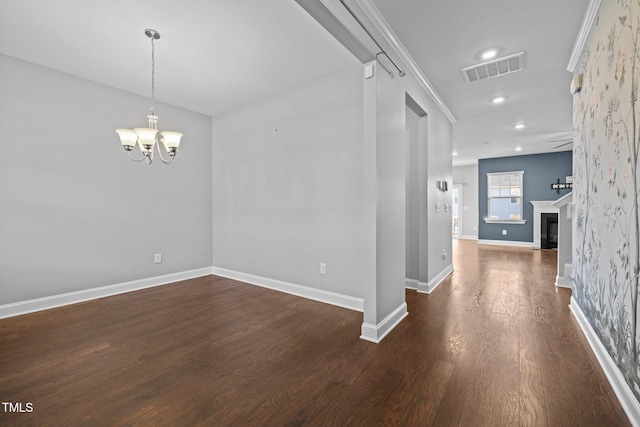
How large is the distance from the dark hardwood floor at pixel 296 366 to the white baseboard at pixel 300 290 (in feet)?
0.44

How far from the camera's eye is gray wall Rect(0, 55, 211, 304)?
2.97 m

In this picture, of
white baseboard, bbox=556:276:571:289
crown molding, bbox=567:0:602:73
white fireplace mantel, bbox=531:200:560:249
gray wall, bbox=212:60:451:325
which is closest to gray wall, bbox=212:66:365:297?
gray wall, bbox=212:60:451:325

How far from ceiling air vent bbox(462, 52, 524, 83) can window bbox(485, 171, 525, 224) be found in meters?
6.48

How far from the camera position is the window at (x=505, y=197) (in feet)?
27.9

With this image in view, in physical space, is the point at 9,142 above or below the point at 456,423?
above

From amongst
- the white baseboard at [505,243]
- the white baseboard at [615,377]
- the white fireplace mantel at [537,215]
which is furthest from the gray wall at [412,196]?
the white baseboard at [505,243]

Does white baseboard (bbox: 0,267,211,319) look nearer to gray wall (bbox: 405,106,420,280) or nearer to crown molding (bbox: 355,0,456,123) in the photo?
gray wall (bbox: 405,106,420,280)

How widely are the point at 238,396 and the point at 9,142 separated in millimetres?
3585

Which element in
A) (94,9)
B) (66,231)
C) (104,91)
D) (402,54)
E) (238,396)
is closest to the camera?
(238,396)

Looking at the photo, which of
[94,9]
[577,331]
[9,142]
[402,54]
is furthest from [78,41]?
[577,331]

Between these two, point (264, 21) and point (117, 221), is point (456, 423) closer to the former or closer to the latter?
point (264, 21)

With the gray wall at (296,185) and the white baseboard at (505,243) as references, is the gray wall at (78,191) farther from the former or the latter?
the white baseboard at (505,243)

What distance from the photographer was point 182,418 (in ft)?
4.99

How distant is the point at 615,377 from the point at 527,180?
8121mm
